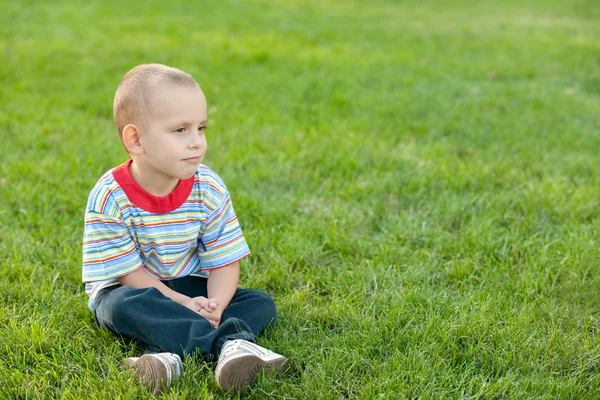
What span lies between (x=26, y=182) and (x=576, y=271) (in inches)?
118

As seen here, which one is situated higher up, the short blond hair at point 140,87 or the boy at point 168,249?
the short blond hair at point 140,87

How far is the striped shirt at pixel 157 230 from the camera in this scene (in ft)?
8.20

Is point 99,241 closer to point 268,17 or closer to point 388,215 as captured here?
point 388,215

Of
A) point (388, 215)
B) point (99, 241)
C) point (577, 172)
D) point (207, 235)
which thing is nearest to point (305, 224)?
point (388, 215)

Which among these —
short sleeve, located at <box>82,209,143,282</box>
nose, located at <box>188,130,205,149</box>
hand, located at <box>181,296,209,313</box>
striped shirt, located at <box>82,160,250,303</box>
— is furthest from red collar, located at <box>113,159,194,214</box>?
hand, located at <box>181,296,209,313</box>

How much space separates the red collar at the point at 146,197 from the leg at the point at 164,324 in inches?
12.3

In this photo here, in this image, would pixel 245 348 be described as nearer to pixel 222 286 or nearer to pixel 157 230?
pixel 222 286

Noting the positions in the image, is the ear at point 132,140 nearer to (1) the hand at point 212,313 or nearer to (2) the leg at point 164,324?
(2) the leg at point 164,324

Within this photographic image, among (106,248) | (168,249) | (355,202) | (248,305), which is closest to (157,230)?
(168,249)

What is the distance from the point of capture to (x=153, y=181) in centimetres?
255

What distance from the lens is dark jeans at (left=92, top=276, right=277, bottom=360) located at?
235 centimetres

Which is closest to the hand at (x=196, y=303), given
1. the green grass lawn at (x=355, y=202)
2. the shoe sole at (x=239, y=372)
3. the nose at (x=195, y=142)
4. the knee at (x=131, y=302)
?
the knee at (x=131, y=302)

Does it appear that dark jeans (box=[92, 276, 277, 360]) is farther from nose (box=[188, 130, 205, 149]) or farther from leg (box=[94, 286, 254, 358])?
nose (box=[188, 130, 205, 149])

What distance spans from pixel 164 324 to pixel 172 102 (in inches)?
30.7
